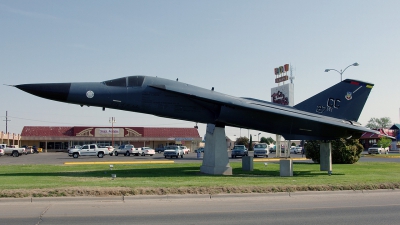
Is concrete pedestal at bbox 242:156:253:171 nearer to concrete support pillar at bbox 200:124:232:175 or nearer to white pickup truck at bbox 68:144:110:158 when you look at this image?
concrete support pillar at bbox 200:124:232:175

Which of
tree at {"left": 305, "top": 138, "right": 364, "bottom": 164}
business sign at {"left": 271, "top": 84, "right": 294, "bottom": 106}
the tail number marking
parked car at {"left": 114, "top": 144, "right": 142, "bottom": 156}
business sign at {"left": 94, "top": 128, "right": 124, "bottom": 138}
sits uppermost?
business sign at {"left": 271, "top": 84, "right": 294, "bottom": 106}

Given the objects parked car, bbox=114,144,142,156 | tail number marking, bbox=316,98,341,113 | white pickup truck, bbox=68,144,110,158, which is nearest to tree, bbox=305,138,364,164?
tail number marking, bbox=316,98,341,113

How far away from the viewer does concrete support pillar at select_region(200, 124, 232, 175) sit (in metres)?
18.9

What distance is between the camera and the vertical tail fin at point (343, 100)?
70.0 feet

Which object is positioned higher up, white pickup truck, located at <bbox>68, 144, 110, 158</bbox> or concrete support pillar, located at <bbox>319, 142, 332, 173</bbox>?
concrete support pillar, located at <bbox>319, 142, 332, 173</bbox>

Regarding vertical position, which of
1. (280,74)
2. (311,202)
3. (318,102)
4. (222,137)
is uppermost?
(280,74)

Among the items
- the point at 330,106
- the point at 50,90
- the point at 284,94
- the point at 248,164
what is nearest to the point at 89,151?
the point at 284,94

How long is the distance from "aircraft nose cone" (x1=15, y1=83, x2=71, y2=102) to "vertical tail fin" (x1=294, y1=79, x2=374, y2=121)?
12.5 m

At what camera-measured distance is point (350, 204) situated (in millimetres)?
11148

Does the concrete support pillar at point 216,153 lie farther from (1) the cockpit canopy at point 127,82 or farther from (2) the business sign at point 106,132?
(2) the business sign at point 106,132

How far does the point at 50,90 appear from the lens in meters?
17.1

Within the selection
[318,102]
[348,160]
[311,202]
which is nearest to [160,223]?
[311,202]

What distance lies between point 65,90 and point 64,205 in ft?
25.8

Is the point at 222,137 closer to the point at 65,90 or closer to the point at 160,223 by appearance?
the point at 65,90
